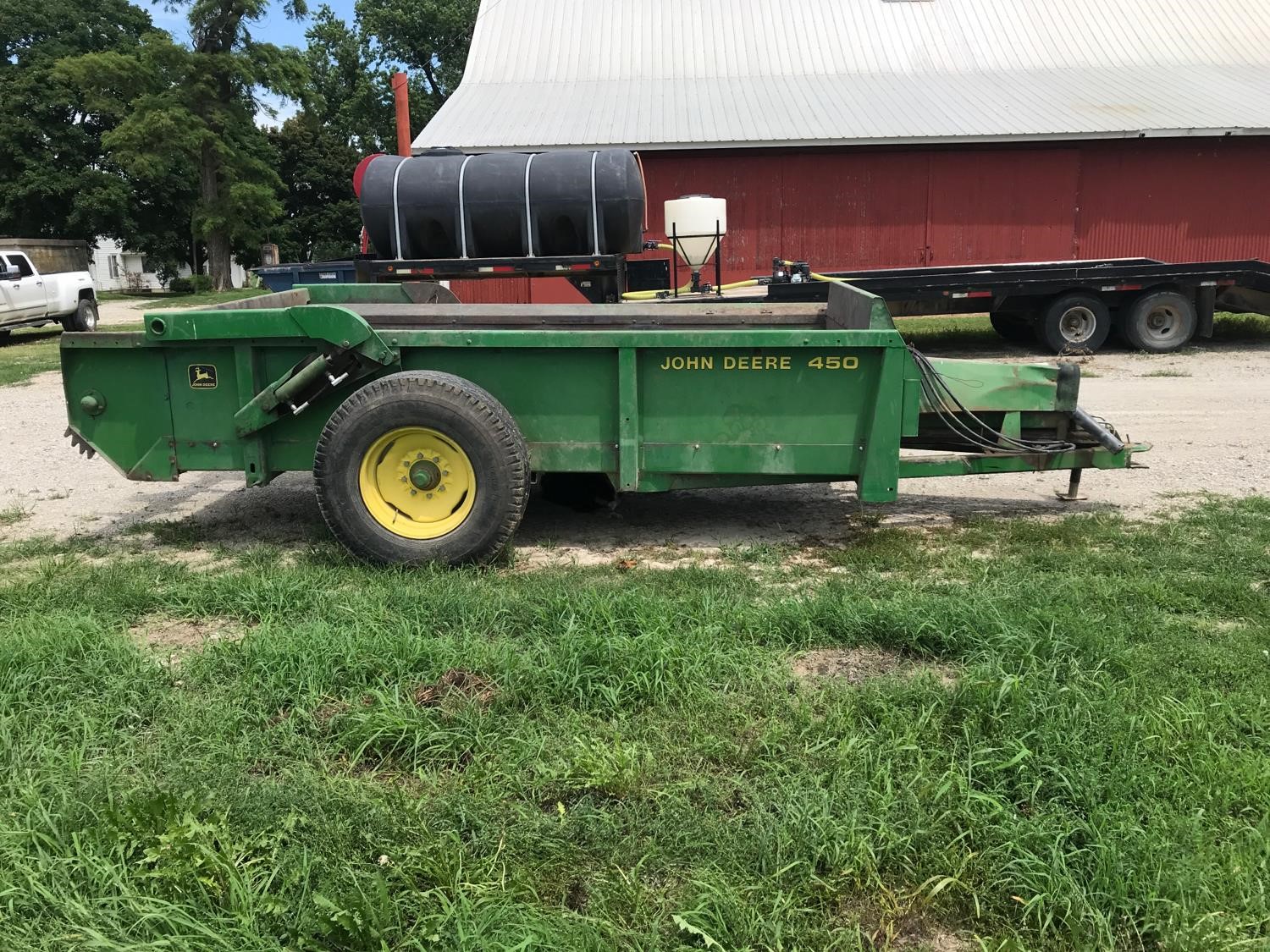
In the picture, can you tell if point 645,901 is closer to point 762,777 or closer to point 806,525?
point 762,777

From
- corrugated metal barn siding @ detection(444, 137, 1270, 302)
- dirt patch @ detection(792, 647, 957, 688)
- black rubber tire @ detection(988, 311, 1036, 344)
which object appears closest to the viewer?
dirt patch @ detection(792, 647, 957, 688)

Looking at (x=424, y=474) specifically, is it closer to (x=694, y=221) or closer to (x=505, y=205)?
(x=505, y=205)

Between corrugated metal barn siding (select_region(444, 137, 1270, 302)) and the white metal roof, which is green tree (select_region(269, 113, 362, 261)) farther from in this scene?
corrugated metal barn siding (select_region(444, 137, 1270, 302))

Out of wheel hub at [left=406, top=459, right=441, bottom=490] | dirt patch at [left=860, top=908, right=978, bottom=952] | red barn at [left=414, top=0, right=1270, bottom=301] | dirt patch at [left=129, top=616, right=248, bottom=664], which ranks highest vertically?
red barn at [left=414, top=0, right=1270, bottom=301]

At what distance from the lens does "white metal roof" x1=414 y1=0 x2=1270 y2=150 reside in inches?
703

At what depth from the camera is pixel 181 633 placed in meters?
4.49

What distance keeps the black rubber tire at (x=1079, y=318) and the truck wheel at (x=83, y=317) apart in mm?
16468

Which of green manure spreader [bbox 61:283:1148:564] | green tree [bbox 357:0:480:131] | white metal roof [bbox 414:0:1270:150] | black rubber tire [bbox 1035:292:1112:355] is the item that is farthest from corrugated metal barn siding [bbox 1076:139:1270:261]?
green tree [bbox 357:0:480:131]

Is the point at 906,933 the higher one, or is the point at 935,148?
the point at 935,148

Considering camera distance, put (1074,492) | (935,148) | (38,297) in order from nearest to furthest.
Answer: (1074,492) → (38,297) → (935,148)

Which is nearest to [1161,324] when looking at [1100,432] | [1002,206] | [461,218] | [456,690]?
[1002,206]

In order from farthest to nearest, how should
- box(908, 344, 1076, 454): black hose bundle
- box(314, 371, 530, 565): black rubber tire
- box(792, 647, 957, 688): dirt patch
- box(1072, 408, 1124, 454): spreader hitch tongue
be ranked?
box(1072, 408, 1124, 454): spreader hitch tongue → box(908, 344, 1076, 454): black hose bundle → box(314, 371, 530, 565): black rubber tire → box(792, 647, 957, 688): dirt patch

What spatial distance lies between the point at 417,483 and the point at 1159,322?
11726 millimetres

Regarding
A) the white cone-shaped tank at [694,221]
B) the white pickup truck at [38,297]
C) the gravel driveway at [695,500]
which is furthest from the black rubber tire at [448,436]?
the white pickup truck at [38,297]
